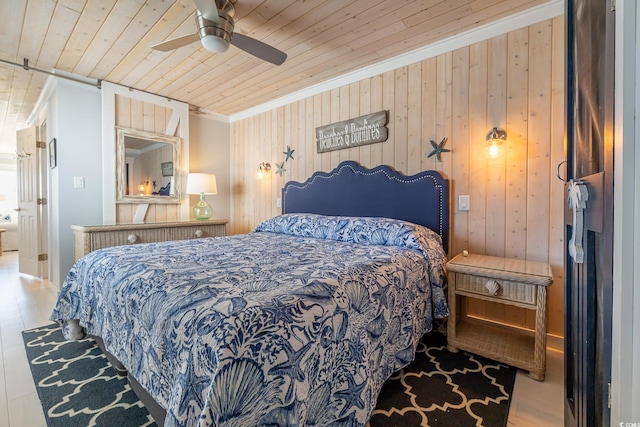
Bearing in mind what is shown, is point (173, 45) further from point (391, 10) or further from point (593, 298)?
point (593, 298)

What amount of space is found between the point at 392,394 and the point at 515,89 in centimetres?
222

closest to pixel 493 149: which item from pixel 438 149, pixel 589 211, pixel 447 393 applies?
pixel 438 149

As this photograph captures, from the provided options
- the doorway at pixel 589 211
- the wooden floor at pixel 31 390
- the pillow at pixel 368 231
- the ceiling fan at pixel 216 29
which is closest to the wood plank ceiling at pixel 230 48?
the ceiling fan at pixel 216 29

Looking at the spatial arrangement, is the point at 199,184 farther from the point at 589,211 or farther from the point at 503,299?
the point at 589,211

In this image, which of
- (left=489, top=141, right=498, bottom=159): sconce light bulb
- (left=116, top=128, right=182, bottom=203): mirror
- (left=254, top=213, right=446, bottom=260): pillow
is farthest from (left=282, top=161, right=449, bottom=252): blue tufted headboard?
(left=116, top=128, right=182, bottom=203): mirror

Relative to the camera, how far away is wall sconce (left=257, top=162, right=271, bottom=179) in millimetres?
3734

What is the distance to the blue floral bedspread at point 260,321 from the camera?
0.79 meters

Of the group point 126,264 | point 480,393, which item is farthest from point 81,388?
point 480,393

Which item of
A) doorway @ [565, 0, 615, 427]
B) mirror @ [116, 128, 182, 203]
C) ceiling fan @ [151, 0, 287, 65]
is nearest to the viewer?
doorway @ [565, 0, 615, 427]

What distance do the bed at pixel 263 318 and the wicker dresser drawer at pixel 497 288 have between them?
5.7 inches

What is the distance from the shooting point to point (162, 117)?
3547mm

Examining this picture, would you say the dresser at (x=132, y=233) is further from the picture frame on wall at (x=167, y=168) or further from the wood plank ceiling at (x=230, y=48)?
the wood plank ceiling at (x=230, y=48)

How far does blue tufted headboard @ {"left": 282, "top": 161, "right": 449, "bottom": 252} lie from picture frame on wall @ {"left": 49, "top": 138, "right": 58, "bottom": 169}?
8.12ft

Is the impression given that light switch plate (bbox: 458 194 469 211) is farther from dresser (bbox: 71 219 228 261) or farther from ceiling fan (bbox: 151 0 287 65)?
dresser (bbox: 71 219 228 261)
